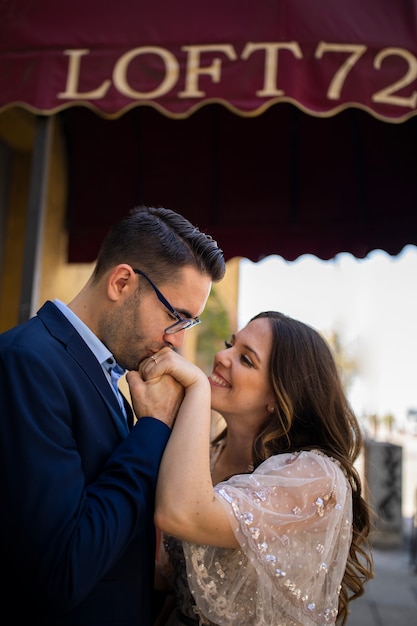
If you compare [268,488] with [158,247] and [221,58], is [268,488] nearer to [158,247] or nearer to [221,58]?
[158,247]

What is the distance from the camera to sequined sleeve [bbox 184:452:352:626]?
1.93m

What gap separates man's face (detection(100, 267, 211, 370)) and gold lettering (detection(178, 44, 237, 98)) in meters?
1.75

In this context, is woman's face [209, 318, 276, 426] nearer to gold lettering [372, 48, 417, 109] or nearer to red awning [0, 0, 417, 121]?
red awning [0, 0, 417, 121]

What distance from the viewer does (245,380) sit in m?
2.36

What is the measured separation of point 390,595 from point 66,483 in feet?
19.2

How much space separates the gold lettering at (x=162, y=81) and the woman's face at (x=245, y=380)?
1.68 metres

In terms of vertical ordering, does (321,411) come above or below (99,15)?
below

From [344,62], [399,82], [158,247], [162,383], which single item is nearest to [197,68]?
[344,62]

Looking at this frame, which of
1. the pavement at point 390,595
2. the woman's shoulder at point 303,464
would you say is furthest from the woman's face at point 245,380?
the pavement at point 390,595

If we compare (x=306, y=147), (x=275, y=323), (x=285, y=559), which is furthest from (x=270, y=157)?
(x=285, y=559)

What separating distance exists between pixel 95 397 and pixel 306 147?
13.4 feet

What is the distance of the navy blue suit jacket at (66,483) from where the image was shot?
1.37 m

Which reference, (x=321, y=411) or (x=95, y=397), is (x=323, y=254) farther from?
(x=95, y=397)

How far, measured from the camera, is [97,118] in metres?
5.26
